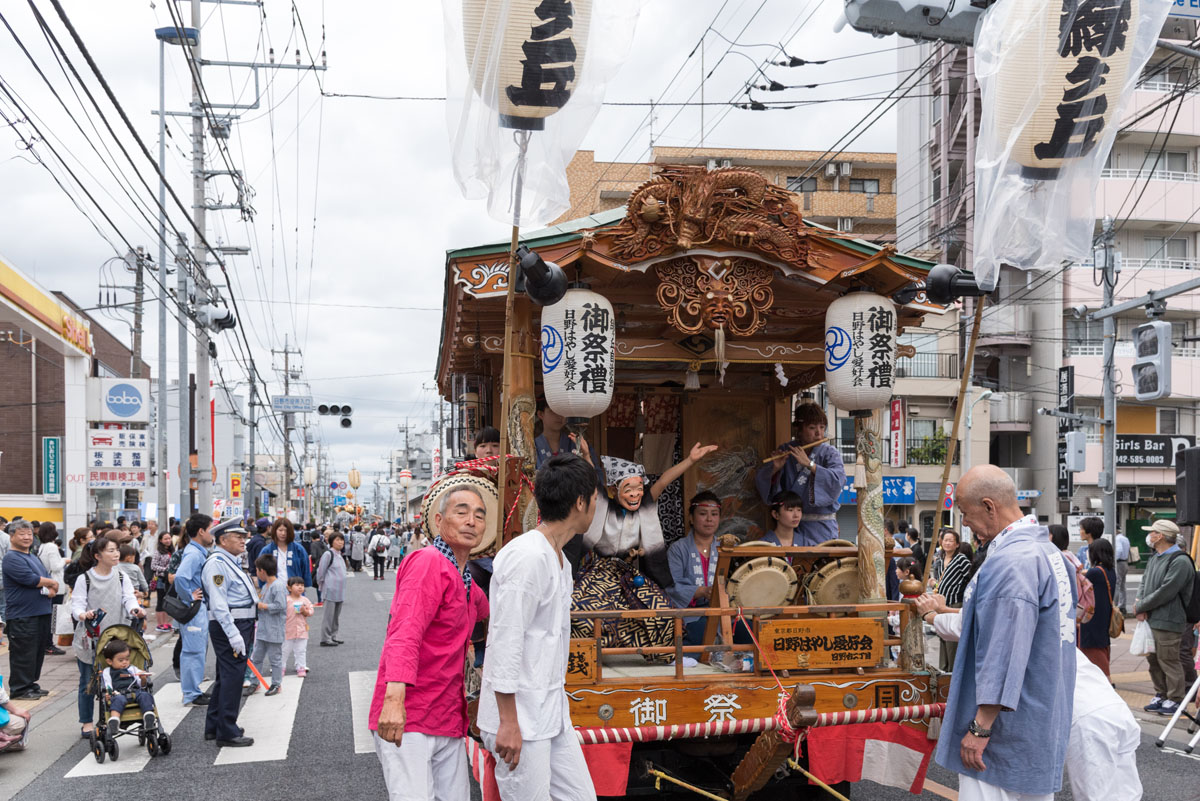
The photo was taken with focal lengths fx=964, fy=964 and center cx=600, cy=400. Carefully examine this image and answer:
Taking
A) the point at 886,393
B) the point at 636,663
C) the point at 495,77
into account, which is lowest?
the point at 636,663

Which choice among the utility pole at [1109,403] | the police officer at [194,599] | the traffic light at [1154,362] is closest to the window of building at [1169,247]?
the utility pole at [1109,403]

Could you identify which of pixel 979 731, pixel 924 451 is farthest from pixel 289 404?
pixel 979 731

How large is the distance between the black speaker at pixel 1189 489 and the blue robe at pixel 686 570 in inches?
194

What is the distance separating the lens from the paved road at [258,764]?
6.99 metres

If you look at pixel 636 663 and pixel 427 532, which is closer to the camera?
pixel 427 532

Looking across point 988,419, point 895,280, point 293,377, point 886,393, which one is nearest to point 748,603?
point 886,393

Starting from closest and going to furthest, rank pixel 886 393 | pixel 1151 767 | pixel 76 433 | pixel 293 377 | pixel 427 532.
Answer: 1. pixel 427 532
2. pixel 886 393
3. pixel 1151 767
4. pixel 76 433
5. pixel 293 377

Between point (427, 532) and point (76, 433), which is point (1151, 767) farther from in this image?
point (76, 433)

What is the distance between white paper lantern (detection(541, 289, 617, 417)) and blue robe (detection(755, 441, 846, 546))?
6.61 feet

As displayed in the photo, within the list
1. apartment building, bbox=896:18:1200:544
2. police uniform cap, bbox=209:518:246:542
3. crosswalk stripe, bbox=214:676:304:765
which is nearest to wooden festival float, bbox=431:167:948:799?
police uniform cap, bbox=209:518:246:542

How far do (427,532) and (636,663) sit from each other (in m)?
1.74

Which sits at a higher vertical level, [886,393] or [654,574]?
[886,393]

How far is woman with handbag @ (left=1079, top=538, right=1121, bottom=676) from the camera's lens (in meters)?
9.12

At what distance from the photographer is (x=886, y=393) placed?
21.6ft
